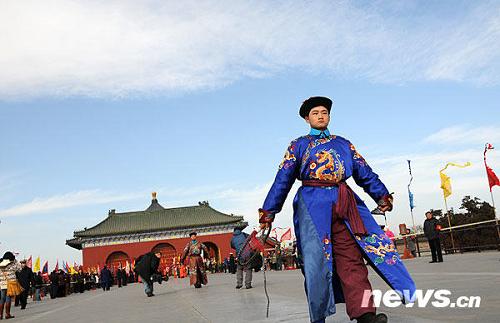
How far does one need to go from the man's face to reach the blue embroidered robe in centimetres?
10

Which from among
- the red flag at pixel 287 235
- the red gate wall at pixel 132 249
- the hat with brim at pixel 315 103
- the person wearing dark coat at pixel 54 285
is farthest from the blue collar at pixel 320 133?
the red gate wall at pixel 132 249

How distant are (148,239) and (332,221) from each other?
166 feet

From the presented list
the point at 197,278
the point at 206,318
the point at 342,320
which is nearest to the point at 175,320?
the point at 206,318

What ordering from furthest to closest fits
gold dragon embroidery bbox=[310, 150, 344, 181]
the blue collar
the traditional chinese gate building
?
the traditional chinese gate building, the blue collar, gold dragon embroidery bbox=[310, 150, 344, 181]

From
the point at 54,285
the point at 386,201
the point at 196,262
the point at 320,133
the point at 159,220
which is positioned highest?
the point at 159,220

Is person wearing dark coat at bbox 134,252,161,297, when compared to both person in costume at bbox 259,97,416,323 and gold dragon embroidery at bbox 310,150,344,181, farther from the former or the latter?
gold dragon embroidery at bbox 310,150,344,181

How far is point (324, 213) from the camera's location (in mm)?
3988

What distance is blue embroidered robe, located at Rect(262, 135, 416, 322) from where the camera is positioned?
379cm

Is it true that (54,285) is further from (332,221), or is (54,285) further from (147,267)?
(332,221)

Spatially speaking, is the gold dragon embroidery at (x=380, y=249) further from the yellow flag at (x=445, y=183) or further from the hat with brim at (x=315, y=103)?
the yellow flag at (x=445, y=183)

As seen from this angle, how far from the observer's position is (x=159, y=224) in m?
54.6

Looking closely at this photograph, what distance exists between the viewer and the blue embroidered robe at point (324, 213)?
12.4ft

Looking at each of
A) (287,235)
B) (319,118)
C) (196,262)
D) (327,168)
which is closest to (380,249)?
(327,168)

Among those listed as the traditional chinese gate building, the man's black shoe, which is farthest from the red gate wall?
the man's black shoe
